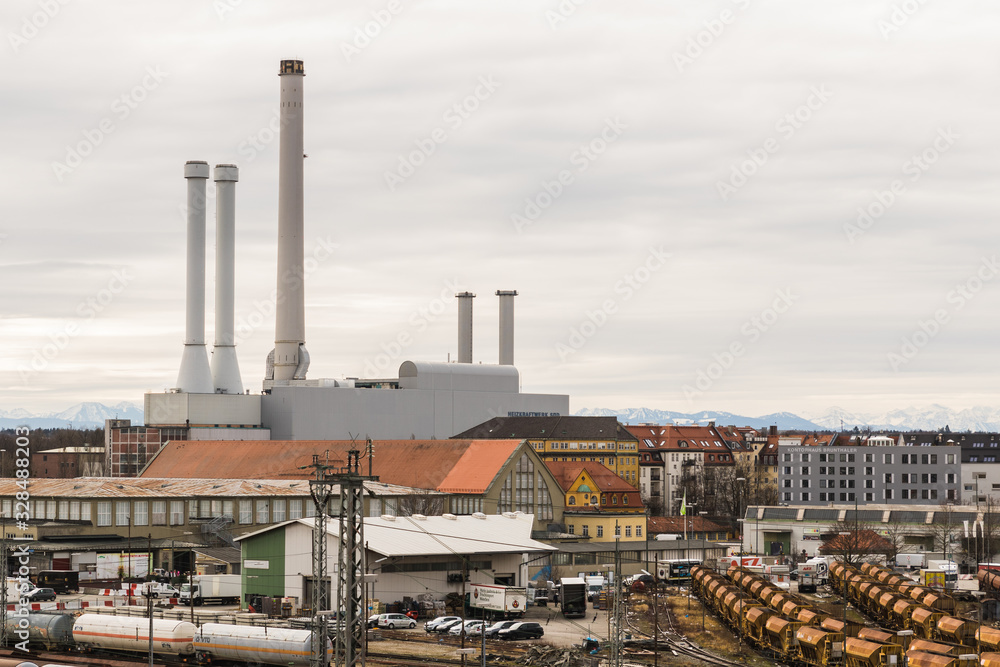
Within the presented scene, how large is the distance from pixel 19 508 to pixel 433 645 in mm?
39166

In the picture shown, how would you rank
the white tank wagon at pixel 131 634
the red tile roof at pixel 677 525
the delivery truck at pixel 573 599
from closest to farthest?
1. the white tank wagon at pixel 131 634
2. the delivery truck at pixel 573 599
3. the red tile roof at pixel 677 525

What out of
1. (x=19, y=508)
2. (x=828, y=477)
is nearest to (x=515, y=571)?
(x=19, y=508)

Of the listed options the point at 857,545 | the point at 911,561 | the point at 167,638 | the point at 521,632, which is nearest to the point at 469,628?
the point at 521,632

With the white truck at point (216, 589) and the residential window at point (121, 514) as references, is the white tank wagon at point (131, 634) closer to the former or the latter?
the white truck at point (216, 589)

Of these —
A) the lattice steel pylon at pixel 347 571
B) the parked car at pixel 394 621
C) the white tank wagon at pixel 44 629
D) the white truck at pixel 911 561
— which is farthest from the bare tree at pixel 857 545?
the lattice steel pylon at pixel 347 571

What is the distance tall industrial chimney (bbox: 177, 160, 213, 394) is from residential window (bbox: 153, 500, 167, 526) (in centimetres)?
4659

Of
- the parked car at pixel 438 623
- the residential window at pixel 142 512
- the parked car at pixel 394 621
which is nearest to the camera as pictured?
the parked car at pixel 438 623

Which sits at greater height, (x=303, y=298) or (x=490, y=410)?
(x=303, y=298)

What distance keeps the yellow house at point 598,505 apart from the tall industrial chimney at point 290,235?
33351 mm

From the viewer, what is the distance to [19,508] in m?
87.4

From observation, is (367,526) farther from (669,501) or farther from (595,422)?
(669,501)

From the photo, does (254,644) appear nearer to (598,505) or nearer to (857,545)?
(598,505)

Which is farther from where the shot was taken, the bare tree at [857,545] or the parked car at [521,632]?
the bare tree at [857,545]

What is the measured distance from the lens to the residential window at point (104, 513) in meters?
87.8
